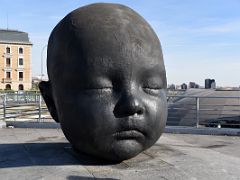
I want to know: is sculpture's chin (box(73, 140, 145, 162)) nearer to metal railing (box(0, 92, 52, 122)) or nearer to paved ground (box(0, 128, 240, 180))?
paved ground (box(0, 128, 240, 180))

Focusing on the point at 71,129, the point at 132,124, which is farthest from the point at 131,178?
the point at 71,129

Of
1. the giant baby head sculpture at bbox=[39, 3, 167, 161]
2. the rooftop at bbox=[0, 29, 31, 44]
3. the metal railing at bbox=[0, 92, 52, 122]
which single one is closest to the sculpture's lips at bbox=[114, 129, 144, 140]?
the giant baby head sculpture at bbox=[39, 3, 167, 161]

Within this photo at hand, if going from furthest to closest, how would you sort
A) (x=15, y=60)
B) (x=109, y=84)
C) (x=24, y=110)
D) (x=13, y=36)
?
(x=13, y=36), (x=15, y=60), (x=24, y=110), (x=109, y=84)

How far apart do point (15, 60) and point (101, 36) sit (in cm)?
10280

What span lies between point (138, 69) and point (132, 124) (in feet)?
2.71

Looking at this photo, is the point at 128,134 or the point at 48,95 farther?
the point at 48,95

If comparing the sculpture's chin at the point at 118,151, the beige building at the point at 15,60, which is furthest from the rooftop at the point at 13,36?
the sculpture's chin at the point at 118,151

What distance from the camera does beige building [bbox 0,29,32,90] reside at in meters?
104

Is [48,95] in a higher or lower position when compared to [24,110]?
higher

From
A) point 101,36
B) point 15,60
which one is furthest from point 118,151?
point 15,60

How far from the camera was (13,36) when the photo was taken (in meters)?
107

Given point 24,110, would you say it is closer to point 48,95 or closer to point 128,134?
point 48,95

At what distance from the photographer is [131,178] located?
593cm

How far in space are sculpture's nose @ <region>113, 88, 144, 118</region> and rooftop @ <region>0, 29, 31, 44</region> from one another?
336 feet
